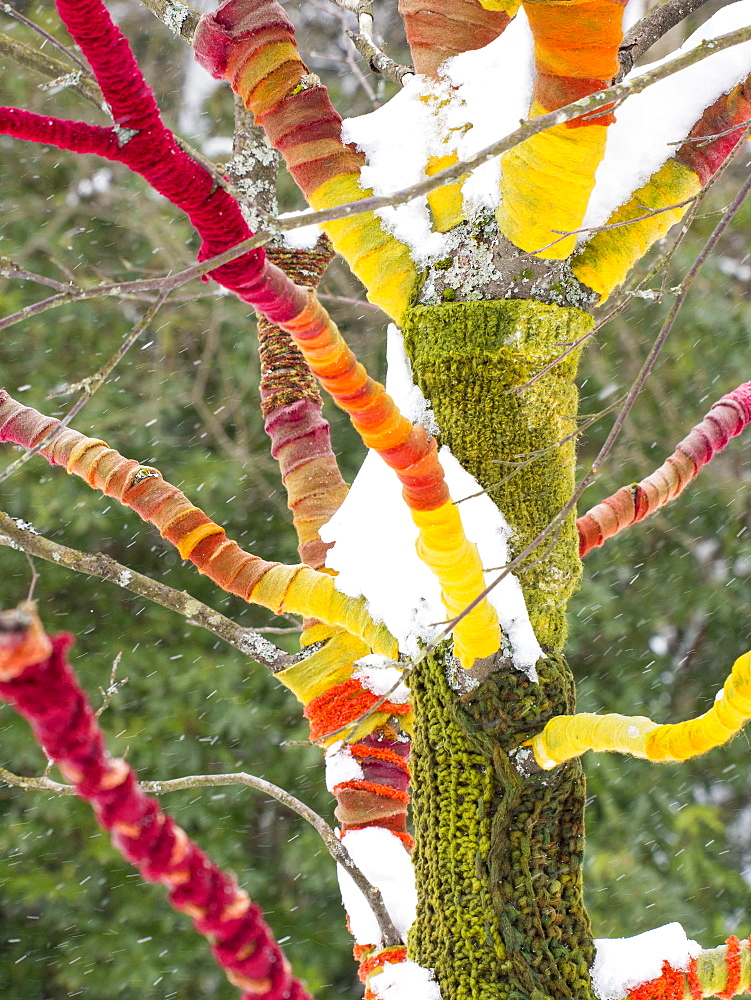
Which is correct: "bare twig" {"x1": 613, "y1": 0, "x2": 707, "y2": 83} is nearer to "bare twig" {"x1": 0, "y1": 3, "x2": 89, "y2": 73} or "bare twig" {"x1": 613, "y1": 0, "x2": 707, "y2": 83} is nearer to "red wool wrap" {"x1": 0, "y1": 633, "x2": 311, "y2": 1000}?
"bare twig" {"x1": 0, "y1": 3, "x2": 89, "y2": 73}

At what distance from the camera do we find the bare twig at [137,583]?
44.8 inches

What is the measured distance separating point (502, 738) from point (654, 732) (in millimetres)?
182

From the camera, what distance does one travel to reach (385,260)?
1.01m

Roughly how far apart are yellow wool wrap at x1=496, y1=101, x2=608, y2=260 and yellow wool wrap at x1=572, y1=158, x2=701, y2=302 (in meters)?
0.03

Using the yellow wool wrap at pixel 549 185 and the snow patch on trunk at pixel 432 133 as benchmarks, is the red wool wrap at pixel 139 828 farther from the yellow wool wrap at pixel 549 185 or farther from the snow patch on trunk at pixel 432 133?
the snow patch on trunk at pixel 432 133

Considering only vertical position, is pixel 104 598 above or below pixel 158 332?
below

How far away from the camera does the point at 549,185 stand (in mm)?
861

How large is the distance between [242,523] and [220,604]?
0.31 meters

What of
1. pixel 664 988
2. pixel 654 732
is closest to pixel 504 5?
pixel 654 732

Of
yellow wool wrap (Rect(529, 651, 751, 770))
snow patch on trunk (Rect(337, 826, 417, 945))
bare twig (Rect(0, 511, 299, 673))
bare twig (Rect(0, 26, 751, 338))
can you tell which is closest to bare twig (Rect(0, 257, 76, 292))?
bare twig (Rect(0, 26, 751, 338))

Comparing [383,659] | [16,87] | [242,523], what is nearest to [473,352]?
[383,659]

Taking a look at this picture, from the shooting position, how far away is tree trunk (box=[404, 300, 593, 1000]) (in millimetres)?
899

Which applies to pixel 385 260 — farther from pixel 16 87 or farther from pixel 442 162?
pixel 16 87

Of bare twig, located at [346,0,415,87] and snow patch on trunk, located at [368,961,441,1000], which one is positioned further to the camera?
bare twig, located at [346,0,415,87]
